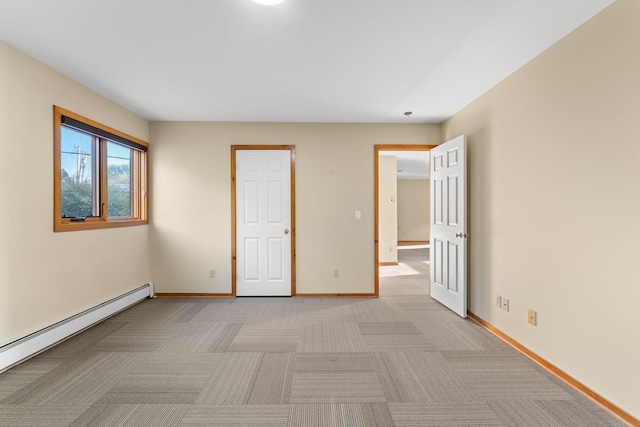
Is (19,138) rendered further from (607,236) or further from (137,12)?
(607,236)

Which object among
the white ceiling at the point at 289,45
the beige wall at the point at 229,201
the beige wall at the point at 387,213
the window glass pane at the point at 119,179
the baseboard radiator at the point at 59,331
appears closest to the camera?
the white ceiling at the point at 289,45

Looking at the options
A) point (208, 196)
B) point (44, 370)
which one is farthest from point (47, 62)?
point (44, 370)

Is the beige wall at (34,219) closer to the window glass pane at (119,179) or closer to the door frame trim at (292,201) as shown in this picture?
the window glass pane at (119,179)

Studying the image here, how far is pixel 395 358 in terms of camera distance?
2.60 meters

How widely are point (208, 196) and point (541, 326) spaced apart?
402 cm

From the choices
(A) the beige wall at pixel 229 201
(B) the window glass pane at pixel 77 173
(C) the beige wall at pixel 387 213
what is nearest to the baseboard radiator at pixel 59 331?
(A) the beige wall at pixel 229 201

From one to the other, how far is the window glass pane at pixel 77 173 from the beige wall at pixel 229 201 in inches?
37.8

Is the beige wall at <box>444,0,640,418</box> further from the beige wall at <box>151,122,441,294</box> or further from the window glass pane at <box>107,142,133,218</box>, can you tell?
the window glass pane at <box>107,142,133,218</box>

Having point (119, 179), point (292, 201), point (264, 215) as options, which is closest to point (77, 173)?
point (119, 179)

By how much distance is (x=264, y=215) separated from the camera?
446 cm

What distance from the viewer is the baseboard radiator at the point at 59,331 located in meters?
2.39

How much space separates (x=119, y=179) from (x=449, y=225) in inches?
164

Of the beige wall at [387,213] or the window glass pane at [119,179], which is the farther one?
the beige wall at [387,213]

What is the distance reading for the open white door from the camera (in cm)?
353
